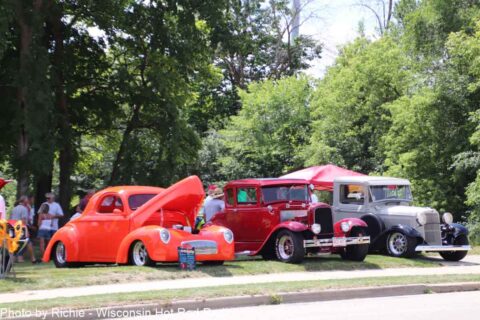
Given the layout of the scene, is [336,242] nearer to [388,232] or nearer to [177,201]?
[388,232]

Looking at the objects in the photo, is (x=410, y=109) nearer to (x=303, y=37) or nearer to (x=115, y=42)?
(x=115, y=42)

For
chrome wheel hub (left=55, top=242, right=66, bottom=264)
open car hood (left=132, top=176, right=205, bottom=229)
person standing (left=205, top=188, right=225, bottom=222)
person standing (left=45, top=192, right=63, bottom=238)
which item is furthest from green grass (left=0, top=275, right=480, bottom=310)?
person standing (left=45, top=192, right=63, bottom=238)

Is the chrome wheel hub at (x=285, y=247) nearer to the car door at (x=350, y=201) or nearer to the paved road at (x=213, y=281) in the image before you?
the paved road at (x=213, y=281)

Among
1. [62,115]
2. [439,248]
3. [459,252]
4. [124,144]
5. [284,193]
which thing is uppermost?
[62,115]

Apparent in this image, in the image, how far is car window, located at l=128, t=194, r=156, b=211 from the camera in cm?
1603

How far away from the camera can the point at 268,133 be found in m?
42.2

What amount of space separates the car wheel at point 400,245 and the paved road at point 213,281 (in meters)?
1.01

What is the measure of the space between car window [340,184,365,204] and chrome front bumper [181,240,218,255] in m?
6.42

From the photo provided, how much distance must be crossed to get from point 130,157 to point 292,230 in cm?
1349

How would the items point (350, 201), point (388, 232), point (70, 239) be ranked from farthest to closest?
1. point (350, 201)
2. point (388, 232)
3. point (70, 239)

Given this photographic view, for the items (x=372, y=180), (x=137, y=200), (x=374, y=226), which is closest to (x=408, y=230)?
(x=374, y=226)

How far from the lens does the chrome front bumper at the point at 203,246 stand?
15023 millimetres

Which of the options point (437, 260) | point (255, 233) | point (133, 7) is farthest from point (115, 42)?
point (437, 260)

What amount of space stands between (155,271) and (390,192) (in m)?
8.85
